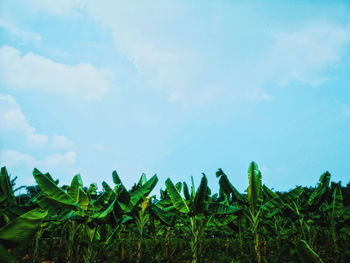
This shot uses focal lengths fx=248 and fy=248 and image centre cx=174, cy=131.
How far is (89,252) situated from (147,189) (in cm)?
147

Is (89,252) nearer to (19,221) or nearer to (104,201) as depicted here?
(104,201)

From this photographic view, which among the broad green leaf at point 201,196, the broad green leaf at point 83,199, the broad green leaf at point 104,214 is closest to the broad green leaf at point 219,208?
the broad green leaf at point 201,196

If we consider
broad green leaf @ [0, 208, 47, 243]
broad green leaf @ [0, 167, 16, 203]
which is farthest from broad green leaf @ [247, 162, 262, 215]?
broad green leaf @ [0, 167, 16, 203]

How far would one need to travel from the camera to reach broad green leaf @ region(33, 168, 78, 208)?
4.05 m

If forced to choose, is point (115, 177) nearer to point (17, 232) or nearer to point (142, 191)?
point (142, 191)

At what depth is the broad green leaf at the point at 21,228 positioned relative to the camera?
1416 mm

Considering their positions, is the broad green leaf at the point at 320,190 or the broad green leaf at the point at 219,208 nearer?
the broad green leaf at the point at 219,208

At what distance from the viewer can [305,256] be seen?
1526 millimetres

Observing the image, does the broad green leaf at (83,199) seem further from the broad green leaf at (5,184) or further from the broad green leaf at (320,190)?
A: the broad green leaf at (320,190)

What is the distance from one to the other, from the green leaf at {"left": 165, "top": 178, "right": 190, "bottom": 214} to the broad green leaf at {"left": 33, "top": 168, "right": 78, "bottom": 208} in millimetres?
1771

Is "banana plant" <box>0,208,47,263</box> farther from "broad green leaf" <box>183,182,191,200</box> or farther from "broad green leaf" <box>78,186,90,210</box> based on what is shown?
"broad green leaf" <box>183,182,191,200</box>

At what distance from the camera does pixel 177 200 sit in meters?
4.86

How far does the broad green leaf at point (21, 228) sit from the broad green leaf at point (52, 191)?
2734 millimetres

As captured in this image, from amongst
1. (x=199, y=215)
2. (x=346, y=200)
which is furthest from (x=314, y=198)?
(x=346, y=200)
